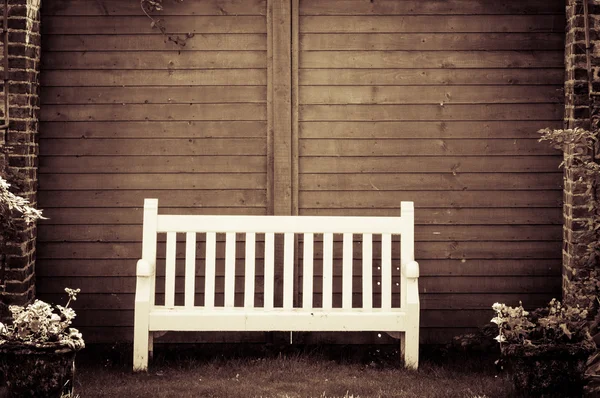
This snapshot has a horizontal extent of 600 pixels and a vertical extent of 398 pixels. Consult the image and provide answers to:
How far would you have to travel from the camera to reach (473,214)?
6.01m

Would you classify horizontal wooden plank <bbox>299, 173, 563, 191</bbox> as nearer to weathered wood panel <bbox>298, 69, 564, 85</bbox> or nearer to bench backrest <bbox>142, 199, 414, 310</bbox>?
bench backrest <bbox>142, 199, 414, 310</bbox>

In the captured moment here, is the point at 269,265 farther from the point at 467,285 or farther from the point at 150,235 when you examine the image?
the point at 467,285

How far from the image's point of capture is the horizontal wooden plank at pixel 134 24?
594cm

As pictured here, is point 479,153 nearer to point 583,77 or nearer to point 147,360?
point 583,77

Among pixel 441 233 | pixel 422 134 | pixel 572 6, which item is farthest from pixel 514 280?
pixel 572 6

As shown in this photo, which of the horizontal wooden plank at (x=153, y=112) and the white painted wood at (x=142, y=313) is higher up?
the horizontal wooden plank at (x=153, y=112)

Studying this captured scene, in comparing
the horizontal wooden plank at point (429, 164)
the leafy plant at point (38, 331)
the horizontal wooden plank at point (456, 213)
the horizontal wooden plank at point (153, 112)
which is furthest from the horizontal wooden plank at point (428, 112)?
the leafy plant at point (38, 331)

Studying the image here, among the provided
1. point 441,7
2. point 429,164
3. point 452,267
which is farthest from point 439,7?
point 452,267

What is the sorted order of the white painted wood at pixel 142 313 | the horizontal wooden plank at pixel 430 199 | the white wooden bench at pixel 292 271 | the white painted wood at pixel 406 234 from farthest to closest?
the horizontal wooden plank at pixel 430 199, the white painted wood at pixel 406 234, the white wooden bench at pixel 292 271, the white painted wood at pixel 142 313

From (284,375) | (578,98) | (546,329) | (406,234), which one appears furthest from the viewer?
(578,98)

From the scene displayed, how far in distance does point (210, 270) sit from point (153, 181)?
0.84 m

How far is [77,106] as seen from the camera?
19.6 feet

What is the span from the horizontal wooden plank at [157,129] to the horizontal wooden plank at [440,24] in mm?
787

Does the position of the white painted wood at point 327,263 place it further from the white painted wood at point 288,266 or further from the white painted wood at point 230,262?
the white painted wood at point 230,262
